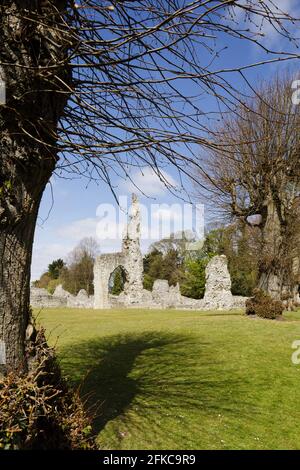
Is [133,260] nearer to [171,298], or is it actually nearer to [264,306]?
[171,298]

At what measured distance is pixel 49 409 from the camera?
3.95m

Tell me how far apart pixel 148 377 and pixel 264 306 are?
10156 millimetres

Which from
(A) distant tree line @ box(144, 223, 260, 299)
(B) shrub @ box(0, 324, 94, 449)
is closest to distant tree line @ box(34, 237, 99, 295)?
(A) distant tree line @ box(144, 223, 260, 299)

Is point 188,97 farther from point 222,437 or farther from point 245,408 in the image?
point 245,408

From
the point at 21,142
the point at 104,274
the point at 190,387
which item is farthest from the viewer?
the point at 104,274

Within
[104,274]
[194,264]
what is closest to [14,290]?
[104,274]

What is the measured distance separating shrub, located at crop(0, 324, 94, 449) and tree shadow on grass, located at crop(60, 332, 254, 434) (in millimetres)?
358

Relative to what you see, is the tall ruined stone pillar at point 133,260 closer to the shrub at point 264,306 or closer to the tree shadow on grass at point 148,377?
the shrub at point 264,306

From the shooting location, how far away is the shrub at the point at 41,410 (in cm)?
354

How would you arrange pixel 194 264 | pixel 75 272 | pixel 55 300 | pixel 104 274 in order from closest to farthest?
pixel 104 274
pixel 55 300
pixel 194 264
pixel 75 272

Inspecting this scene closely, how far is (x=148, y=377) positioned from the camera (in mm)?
7824

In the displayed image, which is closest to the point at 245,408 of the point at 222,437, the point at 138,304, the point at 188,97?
the point at 222,437

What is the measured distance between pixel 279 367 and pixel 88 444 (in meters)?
5.62

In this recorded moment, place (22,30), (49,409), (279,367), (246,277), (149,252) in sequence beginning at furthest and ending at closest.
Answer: (149,252) < (246,277) < (279,367) < (49,409) < (22,30)
